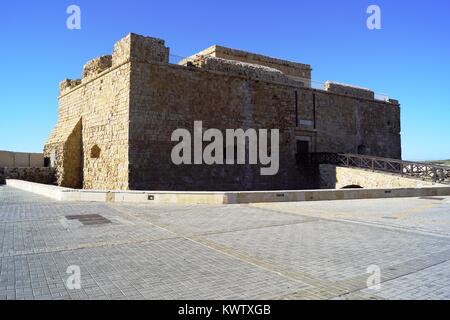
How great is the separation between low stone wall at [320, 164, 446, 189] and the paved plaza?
720 cm

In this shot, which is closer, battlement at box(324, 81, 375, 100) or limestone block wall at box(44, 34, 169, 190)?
limestone block wall at box(44, 34, 169, 190)

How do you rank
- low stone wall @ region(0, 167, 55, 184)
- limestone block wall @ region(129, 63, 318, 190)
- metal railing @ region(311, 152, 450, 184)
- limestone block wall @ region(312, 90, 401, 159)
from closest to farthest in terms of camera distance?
limestone block wall @ region(129, 63, 318, 190) < metal railing @ region(311, 152, 450, 184) < low stone wall @ region(0, 167, 55, 184) < limestone block wall @ region(312, 90, 401, 159)

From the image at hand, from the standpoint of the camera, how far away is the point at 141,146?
48.3 ft

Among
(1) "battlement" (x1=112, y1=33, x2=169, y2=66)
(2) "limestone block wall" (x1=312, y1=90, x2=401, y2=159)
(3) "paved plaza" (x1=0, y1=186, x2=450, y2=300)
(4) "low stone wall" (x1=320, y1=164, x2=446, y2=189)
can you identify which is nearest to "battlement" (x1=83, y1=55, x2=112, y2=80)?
(1) "battlement" (x1=112, y1=33, x2=169, y2=66)

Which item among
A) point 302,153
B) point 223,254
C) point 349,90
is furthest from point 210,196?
point 349,90

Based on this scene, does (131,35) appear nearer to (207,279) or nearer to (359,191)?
(359,191)

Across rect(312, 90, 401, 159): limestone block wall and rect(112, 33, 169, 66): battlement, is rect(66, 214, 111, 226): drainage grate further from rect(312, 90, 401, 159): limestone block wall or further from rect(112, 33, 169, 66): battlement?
rect(312, 90, 401, 159): limestone block wall

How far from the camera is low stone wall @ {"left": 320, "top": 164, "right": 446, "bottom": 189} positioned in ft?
48.1

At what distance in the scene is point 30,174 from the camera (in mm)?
19812

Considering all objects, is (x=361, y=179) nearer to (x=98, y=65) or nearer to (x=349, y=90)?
(x=349, y=90)

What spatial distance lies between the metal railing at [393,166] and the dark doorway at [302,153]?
A: 0.39 metres
